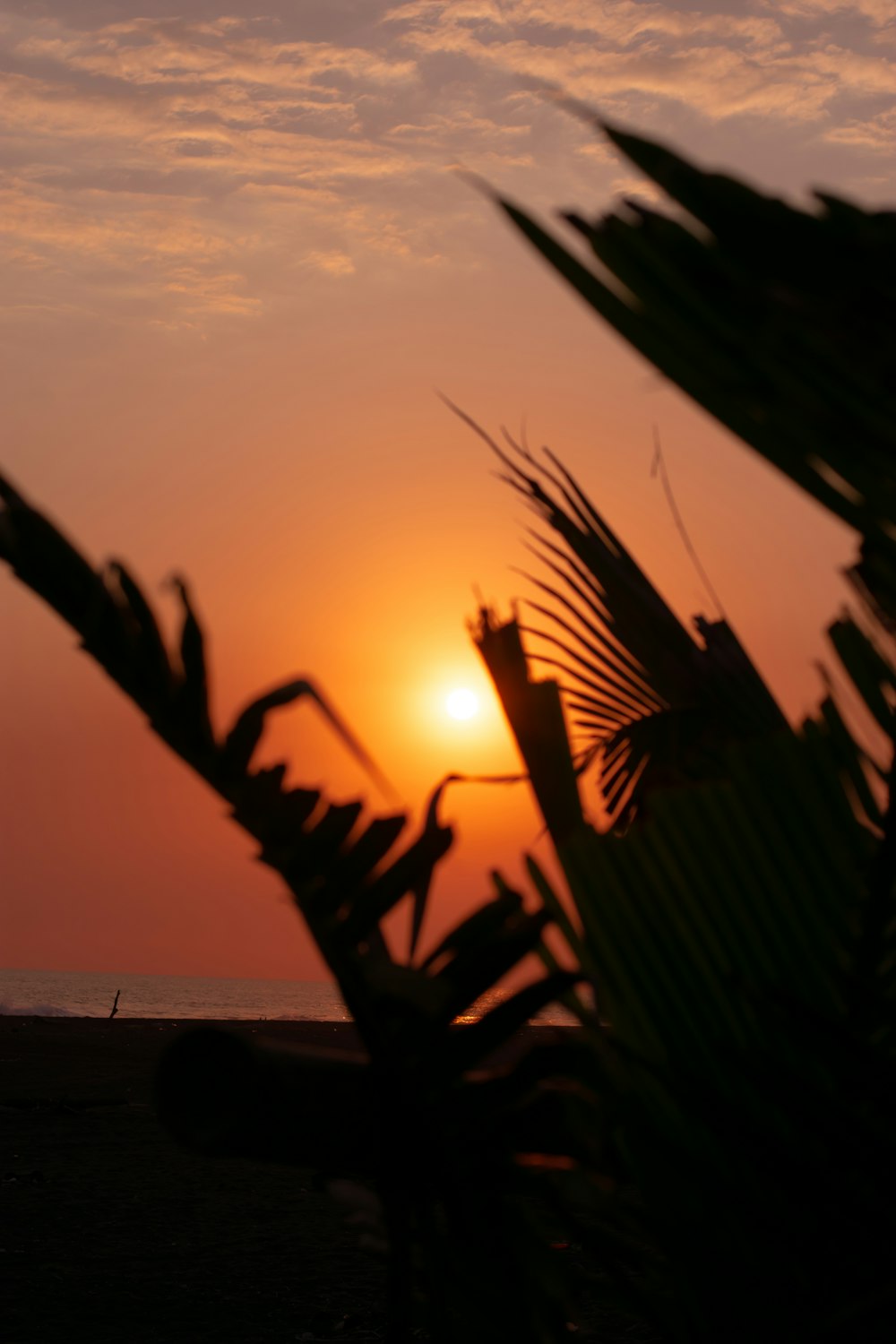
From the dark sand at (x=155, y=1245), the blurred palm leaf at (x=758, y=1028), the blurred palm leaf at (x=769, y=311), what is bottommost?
the blurred palm leaf at (x=758, y=1028)

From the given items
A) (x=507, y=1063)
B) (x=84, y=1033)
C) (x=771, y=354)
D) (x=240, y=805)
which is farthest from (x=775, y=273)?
(x=84, y=1033)

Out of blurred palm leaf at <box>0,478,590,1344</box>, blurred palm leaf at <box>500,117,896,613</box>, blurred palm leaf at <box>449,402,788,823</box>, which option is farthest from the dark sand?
blurred palm leaf at <box>500,117,896,613</box>

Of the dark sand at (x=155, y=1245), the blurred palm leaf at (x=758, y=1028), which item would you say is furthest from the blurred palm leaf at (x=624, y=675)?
the dark sand at (x=155, y=1245)

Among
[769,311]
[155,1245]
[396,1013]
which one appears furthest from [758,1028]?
[155,1245]

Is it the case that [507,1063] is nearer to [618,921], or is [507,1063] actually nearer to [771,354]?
[618,921]

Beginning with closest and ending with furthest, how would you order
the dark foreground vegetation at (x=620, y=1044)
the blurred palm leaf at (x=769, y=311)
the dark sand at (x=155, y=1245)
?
1. the blurred palm leaf at (x=769, y=311)
2. the dark foreground vegetation at (x=620, y=1044)
3. the dark sand at (x=155, y=1245)

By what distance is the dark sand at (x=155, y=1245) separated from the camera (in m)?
8.28

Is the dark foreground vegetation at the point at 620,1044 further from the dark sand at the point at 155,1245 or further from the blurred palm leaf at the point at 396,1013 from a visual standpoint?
the dark sand at the point at 155,1245

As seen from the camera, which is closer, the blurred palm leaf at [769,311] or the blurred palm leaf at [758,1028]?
the blurred palm leaf at [769,311]

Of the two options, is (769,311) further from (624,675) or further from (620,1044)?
(624,675)

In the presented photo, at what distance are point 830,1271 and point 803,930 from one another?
39cm

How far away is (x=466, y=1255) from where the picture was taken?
1.47 metres

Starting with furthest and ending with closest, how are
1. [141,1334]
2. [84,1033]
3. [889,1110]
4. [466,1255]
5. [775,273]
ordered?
[84,1033], [141,1334], [466,1255], [889,1110], [775,273]

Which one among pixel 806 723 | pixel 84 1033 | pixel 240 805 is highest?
→ pixel 84 1033
